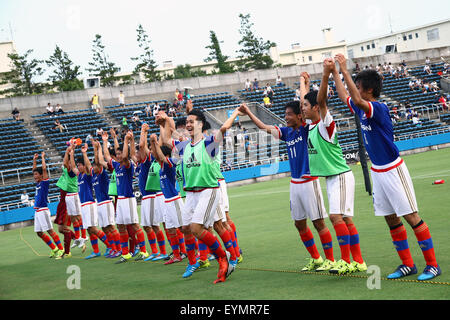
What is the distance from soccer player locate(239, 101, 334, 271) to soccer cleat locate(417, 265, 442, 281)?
141 cm

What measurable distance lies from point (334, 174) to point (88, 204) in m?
7.40

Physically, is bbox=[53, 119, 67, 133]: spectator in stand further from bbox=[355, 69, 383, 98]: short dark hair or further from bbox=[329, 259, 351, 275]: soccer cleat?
bbox=[355, 69, 383, 98]: short dark hair

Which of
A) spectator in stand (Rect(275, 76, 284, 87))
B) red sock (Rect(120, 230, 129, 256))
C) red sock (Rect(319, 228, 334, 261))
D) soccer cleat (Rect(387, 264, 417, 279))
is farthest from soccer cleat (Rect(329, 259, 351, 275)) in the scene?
spectator in stand (Rect(275, 76, 284, 87))

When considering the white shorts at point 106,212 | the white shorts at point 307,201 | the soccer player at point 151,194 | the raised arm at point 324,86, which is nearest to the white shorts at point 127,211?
the soccer player at point 151,194

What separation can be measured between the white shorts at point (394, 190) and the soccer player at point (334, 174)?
508 millimetres

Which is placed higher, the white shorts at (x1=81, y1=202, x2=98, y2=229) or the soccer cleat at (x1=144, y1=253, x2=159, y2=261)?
the white shorts at (x1=81, y1=202, x2=98, y2=229)

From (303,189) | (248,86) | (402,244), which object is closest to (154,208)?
(303,189)

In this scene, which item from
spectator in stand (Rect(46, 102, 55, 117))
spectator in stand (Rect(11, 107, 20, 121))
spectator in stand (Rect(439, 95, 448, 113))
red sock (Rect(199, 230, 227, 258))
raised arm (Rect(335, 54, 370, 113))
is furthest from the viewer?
spectator in stand (Rect(439, 95, 448, 113))

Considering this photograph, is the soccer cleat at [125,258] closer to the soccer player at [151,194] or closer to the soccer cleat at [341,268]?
the soccer player at [151,194]

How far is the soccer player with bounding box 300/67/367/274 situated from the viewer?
6520 millimetres

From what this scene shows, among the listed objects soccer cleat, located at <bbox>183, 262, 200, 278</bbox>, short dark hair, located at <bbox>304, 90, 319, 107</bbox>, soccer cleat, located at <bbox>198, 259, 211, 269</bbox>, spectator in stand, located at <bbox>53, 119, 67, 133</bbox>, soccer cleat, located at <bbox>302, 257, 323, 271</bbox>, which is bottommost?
soccer cleat, located at <bbox>198, 259, 211, 269</bbox>

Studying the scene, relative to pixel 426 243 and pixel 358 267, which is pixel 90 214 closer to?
pixel 358 267
